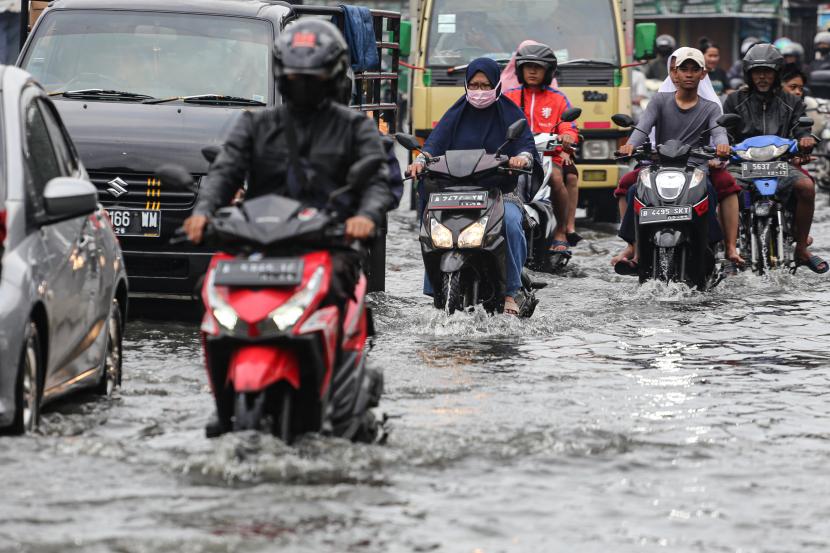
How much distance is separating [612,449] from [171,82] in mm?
5847

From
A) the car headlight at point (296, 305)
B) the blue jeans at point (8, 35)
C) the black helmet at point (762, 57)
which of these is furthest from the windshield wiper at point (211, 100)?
the blue jeans at point (8, 35)

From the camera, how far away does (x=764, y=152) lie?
1541 centimetres

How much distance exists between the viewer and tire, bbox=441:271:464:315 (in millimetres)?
12055

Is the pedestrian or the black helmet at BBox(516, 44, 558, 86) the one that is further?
the pedestrian

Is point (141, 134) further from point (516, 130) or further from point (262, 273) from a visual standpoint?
point (262, 273)

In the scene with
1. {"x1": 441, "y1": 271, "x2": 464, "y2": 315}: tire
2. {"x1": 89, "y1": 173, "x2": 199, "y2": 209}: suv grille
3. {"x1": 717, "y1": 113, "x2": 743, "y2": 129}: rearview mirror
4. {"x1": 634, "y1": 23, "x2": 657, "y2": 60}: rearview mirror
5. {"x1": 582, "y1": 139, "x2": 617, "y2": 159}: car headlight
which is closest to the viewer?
{"x1": 89, "y1": 173, "x2": 199, "y2": 209}: suv grille

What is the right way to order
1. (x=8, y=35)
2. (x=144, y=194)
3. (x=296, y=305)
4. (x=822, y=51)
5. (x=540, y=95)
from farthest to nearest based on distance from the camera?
1. (x=822, y=51)
2. (x=8, y=35)
3. (x=540, y=95)
4. (x=144, y=194)
5. (x=296, y=305)

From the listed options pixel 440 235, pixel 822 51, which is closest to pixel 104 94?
pixel 440 235

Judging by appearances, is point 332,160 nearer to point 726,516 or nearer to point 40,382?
point 40,382

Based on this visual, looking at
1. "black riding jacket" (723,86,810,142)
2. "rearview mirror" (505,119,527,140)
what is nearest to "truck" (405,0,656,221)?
"black riding jacket" (723,86,810,142)

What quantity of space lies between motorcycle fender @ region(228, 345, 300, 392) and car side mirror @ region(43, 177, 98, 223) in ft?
4.24

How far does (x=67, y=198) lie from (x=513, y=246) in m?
5.12

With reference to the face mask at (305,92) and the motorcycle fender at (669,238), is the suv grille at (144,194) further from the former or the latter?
the face mask at (305,92)

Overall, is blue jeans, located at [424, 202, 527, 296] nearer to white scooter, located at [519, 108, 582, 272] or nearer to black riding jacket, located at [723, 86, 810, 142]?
white scooter, located at [519, 108, 582, 272]
